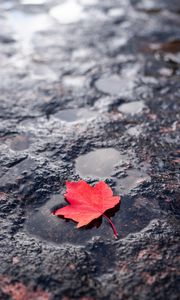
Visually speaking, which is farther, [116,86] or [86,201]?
[116,86]

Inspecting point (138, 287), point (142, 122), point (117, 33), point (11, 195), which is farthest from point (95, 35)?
point (138, 287)

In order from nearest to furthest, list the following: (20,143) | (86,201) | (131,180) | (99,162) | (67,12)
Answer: (86,201) → (131,180) → (99,162) → (20,143) → (67,12)

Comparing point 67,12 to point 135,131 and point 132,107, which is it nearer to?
point 132,107

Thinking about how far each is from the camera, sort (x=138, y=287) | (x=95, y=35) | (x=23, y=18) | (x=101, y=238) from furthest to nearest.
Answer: (x=23, y=18) → (x=95, y=35) → (x=101, y=238) → (x=138, y=287)

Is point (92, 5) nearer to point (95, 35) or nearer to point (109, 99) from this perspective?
point (95, 35)

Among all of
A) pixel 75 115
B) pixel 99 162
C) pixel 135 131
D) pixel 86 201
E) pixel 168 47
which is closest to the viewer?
pixel 86 201

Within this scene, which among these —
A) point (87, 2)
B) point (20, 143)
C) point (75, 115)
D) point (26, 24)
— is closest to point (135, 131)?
point (75, 115)

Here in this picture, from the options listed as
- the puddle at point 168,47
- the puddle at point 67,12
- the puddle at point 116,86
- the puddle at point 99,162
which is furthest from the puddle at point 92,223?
the puddle at point 67,12
